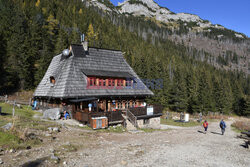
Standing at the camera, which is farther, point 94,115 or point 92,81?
point 92,81

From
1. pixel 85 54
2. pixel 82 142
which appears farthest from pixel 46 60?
pixel 82 142

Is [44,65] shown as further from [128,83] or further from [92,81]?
[128,83]

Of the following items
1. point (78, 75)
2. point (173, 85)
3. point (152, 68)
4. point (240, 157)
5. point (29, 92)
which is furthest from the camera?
point (152, 68)

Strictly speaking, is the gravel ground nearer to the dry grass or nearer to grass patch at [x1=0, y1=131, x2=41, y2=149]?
grass patch at [x1=0, y1=131, x2=41, y2=149]

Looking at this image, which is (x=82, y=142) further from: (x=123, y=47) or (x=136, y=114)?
(x=123, y=47)

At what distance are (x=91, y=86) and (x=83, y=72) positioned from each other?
2.13m

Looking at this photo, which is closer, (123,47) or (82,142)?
(82,142)

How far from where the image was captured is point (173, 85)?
56719 millimetres

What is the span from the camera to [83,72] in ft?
75.6

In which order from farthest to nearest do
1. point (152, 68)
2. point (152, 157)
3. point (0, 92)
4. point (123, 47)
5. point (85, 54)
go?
1. point (123, 47)
2. point (152, 68)
3. point (0, 92)
4. point (85, 54)
5. point (152, 157)

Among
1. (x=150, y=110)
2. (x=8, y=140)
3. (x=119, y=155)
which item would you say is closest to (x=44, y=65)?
(x=150, y=110)

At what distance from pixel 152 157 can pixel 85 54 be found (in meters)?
19.4

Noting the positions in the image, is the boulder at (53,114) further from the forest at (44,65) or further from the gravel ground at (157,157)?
the forest at (44,65)

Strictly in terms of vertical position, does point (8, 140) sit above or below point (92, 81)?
below
